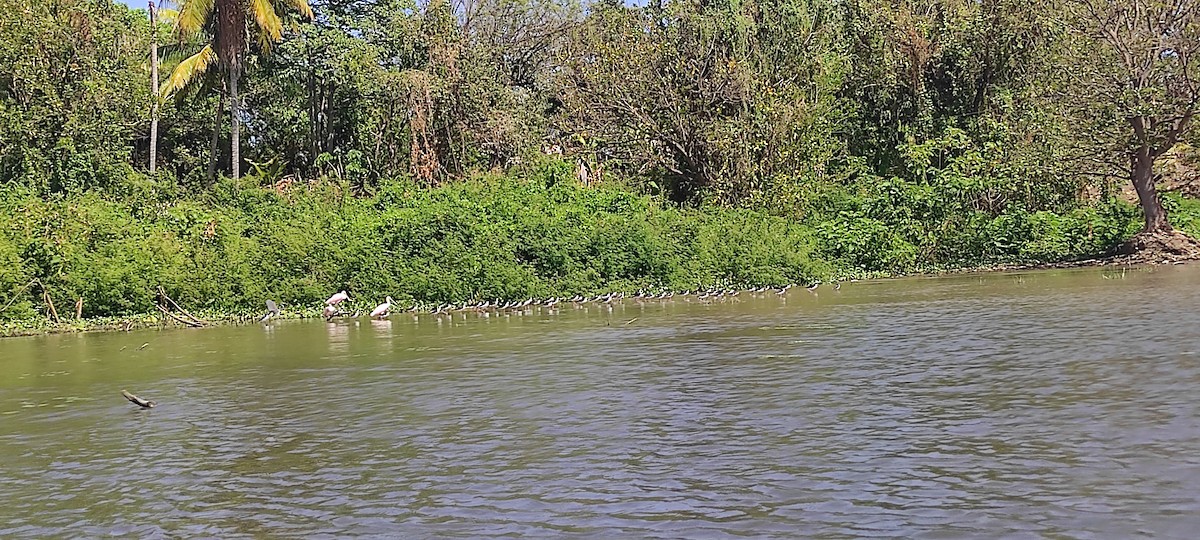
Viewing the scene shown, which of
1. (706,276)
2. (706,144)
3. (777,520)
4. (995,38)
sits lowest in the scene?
(777,520)

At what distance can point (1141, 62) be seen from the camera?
2638 centimetres

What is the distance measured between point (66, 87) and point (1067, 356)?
2446 cm

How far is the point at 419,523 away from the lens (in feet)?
24.5

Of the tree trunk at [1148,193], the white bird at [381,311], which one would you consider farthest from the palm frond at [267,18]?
the tree trunk at [1148,193]

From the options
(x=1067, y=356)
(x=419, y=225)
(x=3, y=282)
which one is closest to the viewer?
(x=1067, y=356)

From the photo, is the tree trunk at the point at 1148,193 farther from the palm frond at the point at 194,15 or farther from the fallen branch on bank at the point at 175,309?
the palm frond at the point at 194,15

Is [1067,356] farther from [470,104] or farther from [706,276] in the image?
[470,104]

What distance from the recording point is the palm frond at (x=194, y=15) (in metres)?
29.5

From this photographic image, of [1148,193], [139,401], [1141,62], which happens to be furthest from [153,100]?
[1148,193]

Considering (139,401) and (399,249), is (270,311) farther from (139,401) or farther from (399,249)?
(139,401)

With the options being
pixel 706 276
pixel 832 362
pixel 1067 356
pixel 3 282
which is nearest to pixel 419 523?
pixel 832 362

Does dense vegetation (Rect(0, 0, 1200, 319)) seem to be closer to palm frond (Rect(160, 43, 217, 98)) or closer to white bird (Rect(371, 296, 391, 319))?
palm frond (Rect(160, 43, 217, 98))

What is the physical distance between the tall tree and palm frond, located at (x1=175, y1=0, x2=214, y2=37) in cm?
1965

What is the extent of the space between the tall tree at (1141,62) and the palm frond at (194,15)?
64.5 ft
